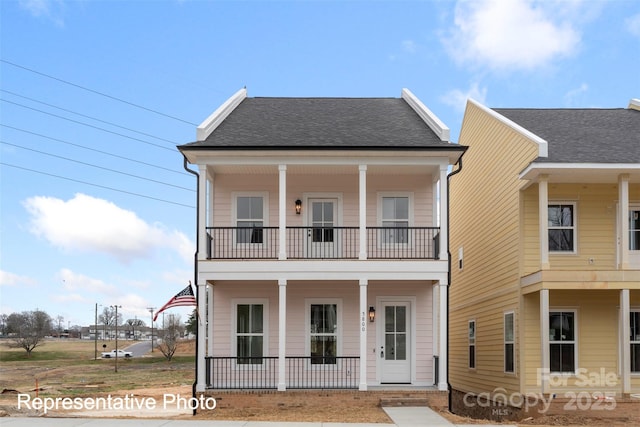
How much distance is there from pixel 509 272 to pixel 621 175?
373 cm

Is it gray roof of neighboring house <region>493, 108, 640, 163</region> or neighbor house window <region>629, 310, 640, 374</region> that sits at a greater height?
gray roof of neighboring house <region>493, 108, 640, 163</region>

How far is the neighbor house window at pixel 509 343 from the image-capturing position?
1762cm

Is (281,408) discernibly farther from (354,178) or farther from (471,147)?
(471,147)

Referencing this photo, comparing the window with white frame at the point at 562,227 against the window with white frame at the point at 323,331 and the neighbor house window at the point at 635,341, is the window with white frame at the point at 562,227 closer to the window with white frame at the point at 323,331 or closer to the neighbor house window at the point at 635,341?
the neighbor house window at the point at 635,341

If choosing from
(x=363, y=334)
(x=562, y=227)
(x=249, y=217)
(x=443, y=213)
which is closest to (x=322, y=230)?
(x=249, y=217)

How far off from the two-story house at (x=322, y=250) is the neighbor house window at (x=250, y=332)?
1.0 inches

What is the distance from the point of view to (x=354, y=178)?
18.5 metres

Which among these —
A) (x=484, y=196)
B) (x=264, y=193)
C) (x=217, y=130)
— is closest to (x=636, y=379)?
(x=484, y=196)

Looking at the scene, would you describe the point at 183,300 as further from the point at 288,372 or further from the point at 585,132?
the point at 585,132

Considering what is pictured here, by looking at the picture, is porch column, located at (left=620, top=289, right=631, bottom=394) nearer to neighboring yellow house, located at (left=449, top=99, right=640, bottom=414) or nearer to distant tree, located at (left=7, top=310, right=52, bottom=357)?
neighboring yellow house, located at (left=449, top=99, right=640, bottom=414)

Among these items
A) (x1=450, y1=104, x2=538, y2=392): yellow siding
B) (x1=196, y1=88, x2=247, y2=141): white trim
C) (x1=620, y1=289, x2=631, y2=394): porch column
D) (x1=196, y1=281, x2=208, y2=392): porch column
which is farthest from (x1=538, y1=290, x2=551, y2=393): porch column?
(x1=196, y1=88, x2=247, y2=141): white trim

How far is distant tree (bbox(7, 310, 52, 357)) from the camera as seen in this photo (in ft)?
226

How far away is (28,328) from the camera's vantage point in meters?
73.8

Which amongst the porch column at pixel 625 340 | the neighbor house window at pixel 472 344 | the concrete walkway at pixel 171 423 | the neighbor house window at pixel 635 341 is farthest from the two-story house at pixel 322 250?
the neighbor house window at pixel 635 341
